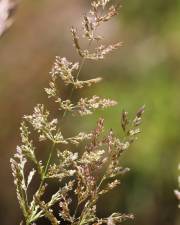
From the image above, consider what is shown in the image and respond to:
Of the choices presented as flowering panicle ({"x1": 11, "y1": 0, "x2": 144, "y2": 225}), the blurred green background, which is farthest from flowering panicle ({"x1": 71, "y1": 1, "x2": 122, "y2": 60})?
Answer: the blurred green background

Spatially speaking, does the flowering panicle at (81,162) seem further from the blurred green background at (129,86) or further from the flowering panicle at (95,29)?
the blurred green background at (129,86)

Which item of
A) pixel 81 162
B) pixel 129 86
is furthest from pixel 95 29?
pixel 129 86

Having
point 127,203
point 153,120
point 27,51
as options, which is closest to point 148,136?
point 153,120

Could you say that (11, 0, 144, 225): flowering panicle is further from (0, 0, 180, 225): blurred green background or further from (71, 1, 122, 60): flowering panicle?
(0, 0, 180, 225): blurred green background

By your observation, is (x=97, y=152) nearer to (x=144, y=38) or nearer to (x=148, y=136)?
(x=148, y=136)

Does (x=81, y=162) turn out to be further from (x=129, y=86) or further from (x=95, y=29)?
(x=129, y=86)

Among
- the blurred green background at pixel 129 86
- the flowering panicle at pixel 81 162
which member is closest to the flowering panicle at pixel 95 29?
the flowering panicle at pixel 81 162

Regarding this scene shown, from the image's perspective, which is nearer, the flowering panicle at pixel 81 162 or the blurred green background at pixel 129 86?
the flowering panicle at pixel 81 162

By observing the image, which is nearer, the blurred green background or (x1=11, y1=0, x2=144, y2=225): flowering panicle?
(x1=11, y1=0, x2=144, y2=225): flowering panicle
